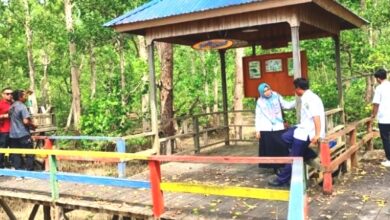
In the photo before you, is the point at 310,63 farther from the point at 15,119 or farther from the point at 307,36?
the point at 15,119

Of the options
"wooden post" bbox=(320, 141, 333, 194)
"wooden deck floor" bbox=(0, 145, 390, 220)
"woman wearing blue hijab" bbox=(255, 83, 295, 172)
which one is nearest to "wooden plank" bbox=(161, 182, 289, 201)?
"wooden deck floor" bbox=(0, 145, 390, 220)

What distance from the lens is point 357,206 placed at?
6.16 metres

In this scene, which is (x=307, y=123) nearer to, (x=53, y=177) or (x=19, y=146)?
(x=53, y=177)

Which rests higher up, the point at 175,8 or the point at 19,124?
the point at 175,8

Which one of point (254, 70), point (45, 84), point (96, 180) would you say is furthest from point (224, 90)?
point (45, 84)

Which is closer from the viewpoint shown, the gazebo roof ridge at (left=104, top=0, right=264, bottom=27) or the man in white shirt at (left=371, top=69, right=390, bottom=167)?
the gazebo roof ridge at (left=104, top=0, right=264, bottom=27)

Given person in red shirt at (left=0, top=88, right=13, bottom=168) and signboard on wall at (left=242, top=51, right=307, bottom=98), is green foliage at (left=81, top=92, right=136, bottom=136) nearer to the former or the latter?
person in red shirt at (left=0, top=88, right=13, bottom=168)

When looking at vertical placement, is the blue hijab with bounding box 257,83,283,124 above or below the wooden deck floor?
above

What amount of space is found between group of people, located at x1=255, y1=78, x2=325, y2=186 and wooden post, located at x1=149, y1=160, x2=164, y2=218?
2124mm

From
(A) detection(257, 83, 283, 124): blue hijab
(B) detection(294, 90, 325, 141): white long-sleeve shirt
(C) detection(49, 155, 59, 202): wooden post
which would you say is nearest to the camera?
(B) detection(294, 90, 325, 141): white long-sleeve shirt

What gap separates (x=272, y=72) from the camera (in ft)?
36.3

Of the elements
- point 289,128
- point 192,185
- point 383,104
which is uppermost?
point 383,104

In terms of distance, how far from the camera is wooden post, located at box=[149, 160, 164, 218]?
5961 mm

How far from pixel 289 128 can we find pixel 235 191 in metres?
2.44
